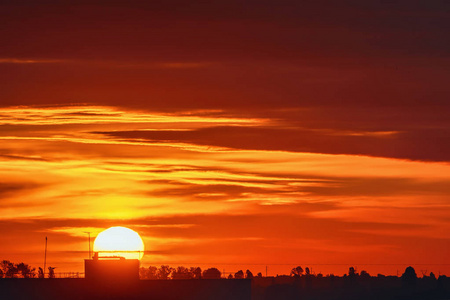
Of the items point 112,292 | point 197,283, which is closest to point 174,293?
point 197,283

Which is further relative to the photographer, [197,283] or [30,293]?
[197,283]

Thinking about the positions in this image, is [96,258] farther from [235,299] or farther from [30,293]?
[235,299]

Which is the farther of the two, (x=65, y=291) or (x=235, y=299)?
(x=235, y=299)

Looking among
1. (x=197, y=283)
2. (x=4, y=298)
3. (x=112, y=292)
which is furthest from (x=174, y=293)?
(x=4, y=298)

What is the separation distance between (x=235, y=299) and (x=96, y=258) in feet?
110

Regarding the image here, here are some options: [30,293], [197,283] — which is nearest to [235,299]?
[197,283]

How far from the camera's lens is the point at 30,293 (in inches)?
6924

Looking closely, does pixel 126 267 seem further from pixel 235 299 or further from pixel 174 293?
pixel 235 299

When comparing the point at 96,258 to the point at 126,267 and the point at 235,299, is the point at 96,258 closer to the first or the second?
the point at 126,267

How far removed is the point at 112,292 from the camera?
174 metres

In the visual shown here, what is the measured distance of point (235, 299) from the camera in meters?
199

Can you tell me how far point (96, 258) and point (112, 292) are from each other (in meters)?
6.88

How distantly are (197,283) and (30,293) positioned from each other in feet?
111

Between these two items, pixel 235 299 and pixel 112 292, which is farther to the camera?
pixel 235 299
